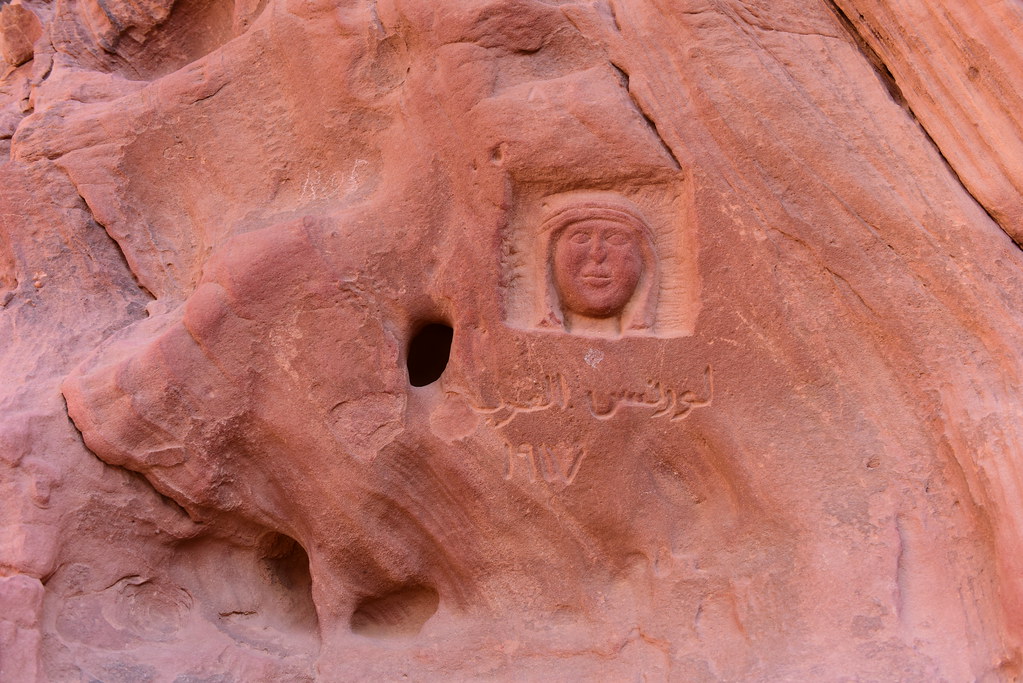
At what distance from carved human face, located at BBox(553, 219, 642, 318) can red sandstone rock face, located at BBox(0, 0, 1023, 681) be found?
0.01 meters

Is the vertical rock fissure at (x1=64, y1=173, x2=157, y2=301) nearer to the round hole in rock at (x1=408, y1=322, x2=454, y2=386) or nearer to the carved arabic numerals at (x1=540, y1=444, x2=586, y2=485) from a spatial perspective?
the round hole in rock at (x1=408, y1=322, x2=454, y2=386)

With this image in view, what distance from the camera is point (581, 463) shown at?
134 inches

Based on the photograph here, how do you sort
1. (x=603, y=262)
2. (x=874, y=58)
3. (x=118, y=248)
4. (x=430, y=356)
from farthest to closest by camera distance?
(x=118, y=248) < (x=430, y=356) < (x=874, y=58) < (x=603, y=262)

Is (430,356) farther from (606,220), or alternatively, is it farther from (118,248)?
(118,248)

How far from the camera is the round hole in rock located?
3.80 m

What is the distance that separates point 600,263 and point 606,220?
0.15 meters

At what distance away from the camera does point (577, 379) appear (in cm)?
337

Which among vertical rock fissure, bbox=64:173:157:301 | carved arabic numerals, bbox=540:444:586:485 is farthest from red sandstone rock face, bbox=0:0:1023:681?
vertical rock fissure, bbox=64:173:157:301

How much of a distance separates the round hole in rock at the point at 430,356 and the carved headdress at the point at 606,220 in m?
0.55

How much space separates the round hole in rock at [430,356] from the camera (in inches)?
149

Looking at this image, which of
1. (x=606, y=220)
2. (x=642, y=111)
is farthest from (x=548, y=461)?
(x=642, y=111)

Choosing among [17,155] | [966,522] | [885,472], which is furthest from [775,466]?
[17,155]

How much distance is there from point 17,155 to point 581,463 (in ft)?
9.05

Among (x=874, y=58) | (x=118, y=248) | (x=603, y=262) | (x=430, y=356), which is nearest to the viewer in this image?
A: (x=603, y=262)
